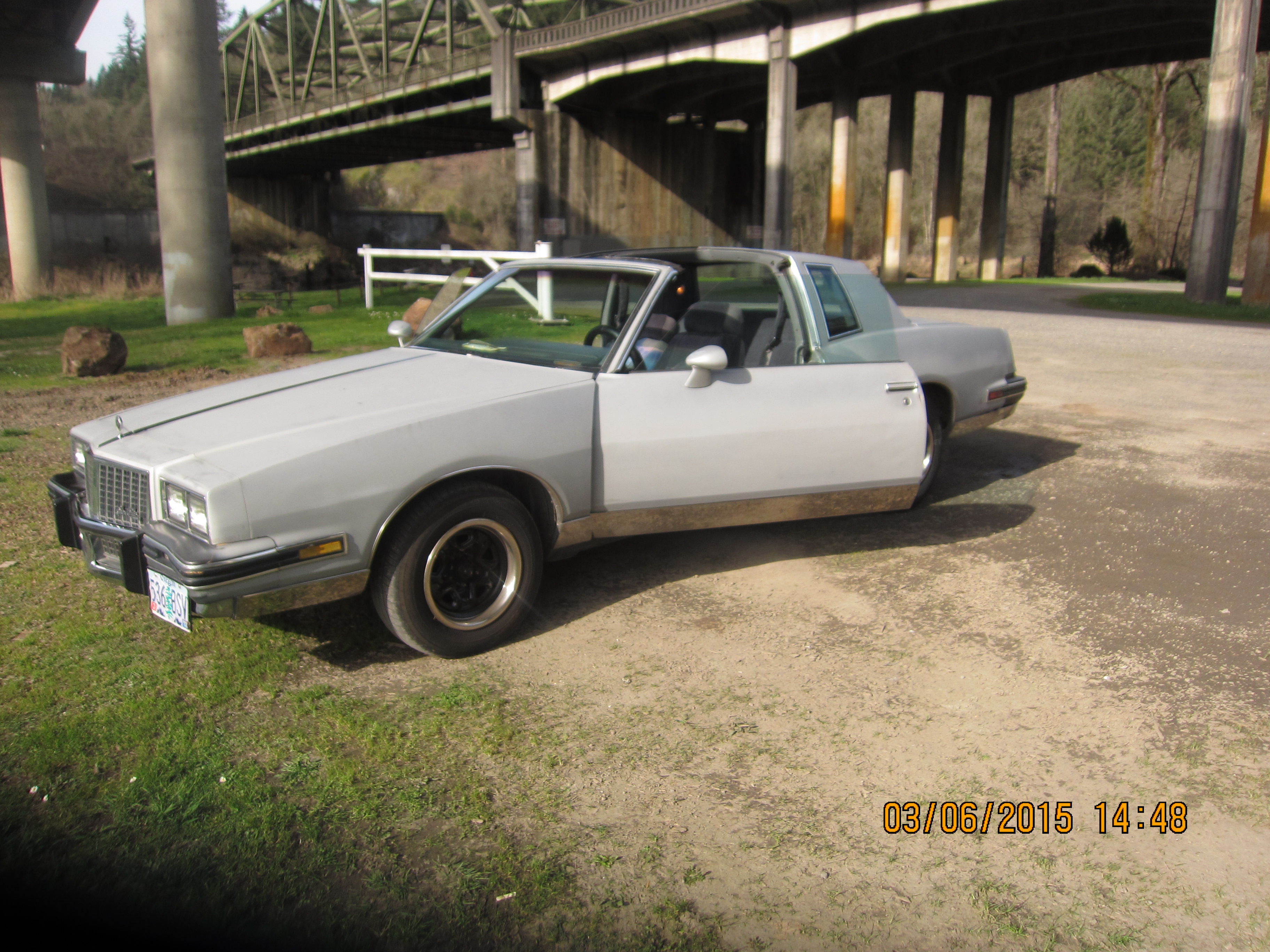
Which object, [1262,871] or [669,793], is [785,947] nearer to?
[669,793]

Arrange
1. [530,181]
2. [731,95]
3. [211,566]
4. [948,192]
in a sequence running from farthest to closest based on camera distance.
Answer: [731,95] → [948,192] → [530,181] → [211,566]

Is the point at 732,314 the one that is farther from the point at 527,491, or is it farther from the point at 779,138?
the point at 779,138

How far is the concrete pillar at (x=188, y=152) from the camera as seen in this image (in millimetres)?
16828

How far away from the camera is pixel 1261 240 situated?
64.1 ft

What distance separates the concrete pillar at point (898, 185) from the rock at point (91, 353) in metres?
27.6

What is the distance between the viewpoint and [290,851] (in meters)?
2.54

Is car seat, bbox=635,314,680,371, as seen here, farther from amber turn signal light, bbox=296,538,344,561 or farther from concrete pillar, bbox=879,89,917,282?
concrete pillar, bbox=879,89,917,282

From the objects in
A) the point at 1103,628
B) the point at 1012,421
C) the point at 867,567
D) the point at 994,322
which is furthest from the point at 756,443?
the point at 994,322

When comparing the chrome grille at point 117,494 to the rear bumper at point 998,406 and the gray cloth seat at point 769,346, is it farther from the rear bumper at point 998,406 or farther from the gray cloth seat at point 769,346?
the rear bumper at point 998,406

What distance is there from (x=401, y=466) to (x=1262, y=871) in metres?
2.85

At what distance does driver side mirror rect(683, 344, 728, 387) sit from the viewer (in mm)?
4125

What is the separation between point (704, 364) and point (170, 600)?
88.0 inches

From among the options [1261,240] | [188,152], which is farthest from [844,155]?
[188,152]

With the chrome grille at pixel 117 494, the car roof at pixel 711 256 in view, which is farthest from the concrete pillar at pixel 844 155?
the chrome grille at pixel 117 494
